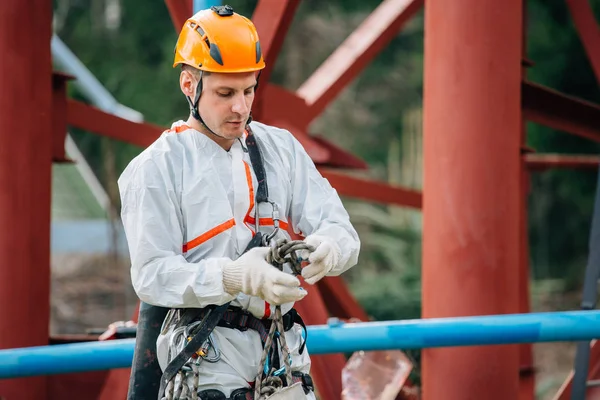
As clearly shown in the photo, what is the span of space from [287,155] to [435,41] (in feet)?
5.71

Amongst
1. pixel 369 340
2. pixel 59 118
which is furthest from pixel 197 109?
pixel 59 118

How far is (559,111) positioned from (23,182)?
290 cm

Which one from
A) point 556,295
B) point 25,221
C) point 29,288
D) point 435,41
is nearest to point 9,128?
point 25,221

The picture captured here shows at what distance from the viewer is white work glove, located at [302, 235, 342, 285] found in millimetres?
2887

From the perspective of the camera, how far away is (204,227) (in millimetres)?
2996

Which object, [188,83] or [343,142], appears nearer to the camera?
[188,83]

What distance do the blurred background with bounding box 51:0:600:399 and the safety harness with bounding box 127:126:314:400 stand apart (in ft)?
41.8

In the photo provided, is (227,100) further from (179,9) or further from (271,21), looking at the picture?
(179,9)

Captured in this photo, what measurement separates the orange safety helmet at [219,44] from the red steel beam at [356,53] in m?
3.86

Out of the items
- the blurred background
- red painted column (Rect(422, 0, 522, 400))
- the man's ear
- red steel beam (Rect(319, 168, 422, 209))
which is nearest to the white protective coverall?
the man's ear

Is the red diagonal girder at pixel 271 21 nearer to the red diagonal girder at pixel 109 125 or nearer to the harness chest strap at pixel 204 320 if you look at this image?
the red diagonal girder at pixel 109 125

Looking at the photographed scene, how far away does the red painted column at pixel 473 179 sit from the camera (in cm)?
469

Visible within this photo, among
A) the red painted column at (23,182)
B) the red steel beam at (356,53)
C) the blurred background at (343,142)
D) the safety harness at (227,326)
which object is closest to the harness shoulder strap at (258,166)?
the safety harness at (227,326)

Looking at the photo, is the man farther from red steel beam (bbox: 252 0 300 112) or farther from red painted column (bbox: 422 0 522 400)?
red steel beam (bbox: 252 0 300 112)
